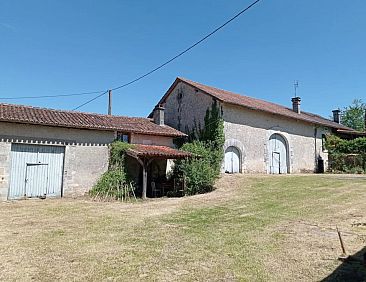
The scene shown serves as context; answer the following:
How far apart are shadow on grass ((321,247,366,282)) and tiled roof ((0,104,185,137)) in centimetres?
1211

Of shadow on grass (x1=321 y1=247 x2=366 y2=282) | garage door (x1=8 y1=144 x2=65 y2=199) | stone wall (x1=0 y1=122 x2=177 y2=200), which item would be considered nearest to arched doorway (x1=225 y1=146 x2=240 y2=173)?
stone wall (x1=0 y1=122 x2=177 y2=200)

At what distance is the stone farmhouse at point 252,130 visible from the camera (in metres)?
19.4

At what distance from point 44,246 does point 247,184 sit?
1125cm

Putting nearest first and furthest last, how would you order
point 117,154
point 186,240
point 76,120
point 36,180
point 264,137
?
point 186,240 → point 36,180 → point 76,120 → point 117,154 → point 264,137

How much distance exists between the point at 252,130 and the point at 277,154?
10.5ft

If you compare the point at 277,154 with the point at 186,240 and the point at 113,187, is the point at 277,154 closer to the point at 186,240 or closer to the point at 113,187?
the point at 113,187

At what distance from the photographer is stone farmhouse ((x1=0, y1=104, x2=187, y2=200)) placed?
12.6m

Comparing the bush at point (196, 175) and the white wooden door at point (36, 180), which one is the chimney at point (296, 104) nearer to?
the bush at point (196, 175)

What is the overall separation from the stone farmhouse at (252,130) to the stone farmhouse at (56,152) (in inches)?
207

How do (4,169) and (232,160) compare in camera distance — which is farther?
(232,160)

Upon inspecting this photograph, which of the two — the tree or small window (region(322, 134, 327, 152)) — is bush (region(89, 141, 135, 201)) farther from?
the tree

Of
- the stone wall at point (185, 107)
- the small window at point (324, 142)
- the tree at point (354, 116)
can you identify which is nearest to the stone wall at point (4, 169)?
the stone wall at point (185, 107)

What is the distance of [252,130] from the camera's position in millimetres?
20391

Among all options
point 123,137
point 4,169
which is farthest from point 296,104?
point 4,169
